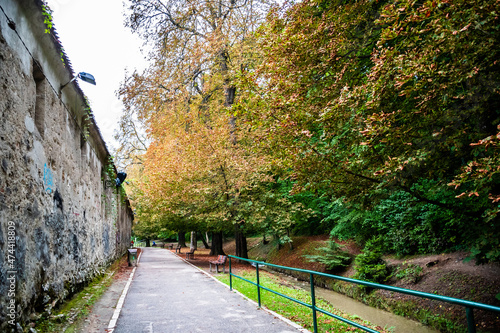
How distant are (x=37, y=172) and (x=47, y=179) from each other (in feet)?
1.67

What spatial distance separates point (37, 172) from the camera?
5098 millimetres

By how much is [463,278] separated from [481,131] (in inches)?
205

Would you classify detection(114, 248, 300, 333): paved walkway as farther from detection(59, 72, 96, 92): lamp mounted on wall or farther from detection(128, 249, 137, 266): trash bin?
detection(128, 249, 137, 266): trash bin

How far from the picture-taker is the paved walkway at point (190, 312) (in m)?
5.27

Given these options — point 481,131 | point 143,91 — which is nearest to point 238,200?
point 143,91

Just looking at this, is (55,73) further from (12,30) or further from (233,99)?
(233,99)

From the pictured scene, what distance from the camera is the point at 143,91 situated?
1534 centimetres

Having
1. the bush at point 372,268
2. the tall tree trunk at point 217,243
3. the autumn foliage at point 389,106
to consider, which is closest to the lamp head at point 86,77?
the autumn foliage at point 389,106

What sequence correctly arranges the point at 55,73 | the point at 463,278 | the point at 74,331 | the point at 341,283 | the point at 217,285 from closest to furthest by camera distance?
the point at 74,331 < the point at 55,73 < the point at 463,278 < the point at 217,285 < the point at 341,283

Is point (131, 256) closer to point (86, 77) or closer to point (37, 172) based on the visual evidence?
point (86, 77)

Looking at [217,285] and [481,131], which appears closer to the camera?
[481,131]

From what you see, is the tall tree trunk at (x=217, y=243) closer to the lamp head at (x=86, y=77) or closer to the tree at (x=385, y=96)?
the tree at (x=385, y=96)

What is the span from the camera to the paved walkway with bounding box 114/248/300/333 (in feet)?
17.3

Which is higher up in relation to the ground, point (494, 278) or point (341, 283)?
point (494, 278)
